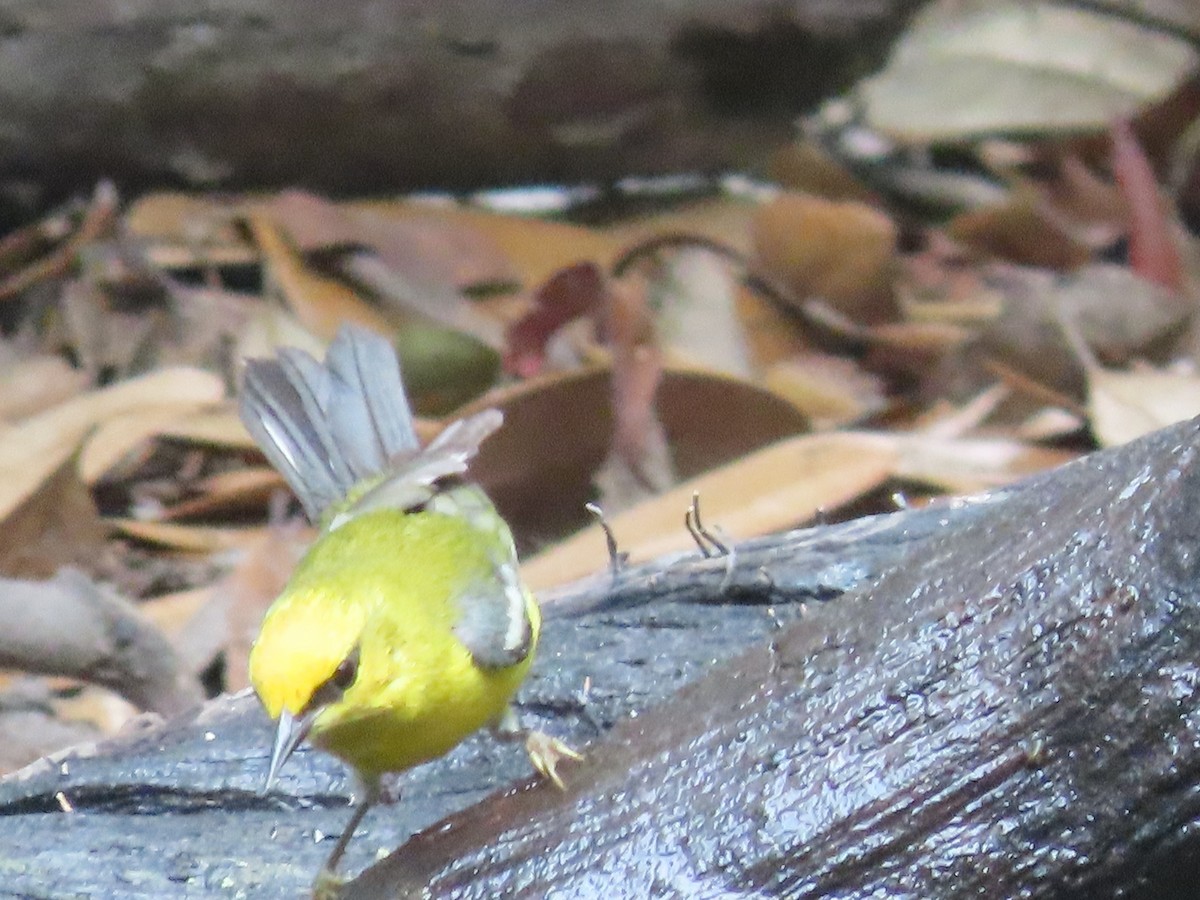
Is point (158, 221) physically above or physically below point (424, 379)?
above

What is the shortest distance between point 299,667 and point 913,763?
0.70 meters

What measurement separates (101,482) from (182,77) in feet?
4.26

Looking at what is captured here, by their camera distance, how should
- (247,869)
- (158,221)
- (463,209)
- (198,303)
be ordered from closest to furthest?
(247,869)
(198,303)
(158,221)
(463,209)

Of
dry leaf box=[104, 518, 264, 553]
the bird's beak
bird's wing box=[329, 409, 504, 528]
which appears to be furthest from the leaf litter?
the bird's beak

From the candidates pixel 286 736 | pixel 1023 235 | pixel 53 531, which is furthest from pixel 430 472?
pixel 1023 235

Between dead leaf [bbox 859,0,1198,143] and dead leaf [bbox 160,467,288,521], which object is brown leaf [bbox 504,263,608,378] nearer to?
dead leaf [bbox 160,467,288,521]

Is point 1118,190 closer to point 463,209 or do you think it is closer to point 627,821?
point 463,209

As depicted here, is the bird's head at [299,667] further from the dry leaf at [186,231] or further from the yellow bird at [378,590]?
the dry leaf at [186,231]

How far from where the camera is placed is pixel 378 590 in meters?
1.83

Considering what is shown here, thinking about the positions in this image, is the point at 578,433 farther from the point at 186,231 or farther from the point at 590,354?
the point at 186,231

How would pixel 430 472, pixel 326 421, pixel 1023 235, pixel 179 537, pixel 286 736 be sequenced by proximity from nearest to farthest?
pixel 286 736
pixel 430 472
pixel 326 421
pixel 179 537
pixel 1023 235

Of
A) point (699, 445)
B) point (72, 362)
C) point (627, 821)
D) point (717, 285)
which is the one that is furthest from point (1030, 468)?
point (72, 362)

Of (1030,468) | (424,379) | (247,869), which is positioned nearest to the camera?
(247,869)

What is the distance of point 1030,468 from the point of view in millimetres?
3062
